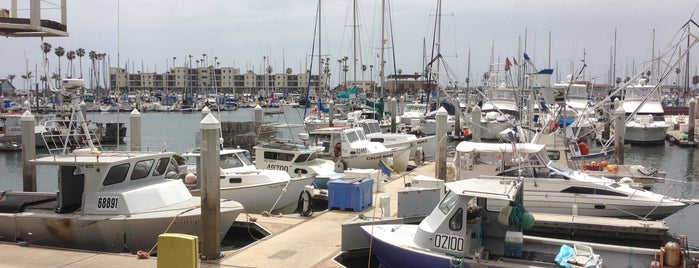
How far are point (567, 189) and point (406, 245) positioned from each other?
23.3 ft

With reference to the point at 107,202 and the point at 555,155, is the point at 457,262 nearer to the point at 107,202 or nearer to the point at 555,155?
the point at 107,202

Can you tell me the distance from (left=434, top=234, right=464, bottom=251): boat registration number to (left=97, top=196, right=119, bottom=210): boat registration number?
7269 millimetres

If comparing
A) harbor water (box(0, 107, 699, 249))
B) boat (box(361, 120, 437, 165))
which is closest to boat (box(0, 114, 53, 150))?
harbor water (box(0, 107, 699, 249))

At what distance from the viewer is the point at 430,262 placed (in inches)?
396

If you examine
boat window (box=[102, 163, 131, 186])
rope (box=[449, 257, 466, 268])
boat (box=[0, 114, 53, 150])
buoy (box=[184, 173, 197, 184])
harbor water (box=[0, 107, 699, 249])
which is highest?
boat window (box=[102, 163, 131, 186])

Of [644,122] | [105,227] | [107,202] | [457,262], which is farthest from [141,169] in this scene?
[644,122]

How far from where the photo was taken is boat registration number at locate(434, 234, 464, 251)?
9.90 metres

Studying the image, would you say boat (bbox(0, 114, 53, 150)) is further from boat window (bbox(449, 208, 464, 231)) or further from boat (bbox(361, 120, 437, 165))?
boat window (bbox(449, 208, 464, 231))

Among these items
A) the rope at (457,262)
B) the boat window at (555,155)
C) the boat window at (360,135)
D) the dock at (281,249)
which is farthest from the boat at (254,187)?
the boat window at (555,155)

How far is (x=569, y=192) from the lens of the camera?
624 inches

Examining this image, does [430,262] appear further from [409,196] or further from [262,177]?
[262,177]

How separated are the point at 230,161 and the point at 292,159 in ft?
9.84

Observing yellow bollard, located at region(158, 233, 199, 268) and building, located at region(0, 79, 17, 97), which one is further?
building, located at region(0, 79, 17, 97)

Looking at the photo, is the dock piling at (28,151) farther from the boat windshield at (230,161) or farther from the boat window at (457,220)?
the boat window at (457,220)
